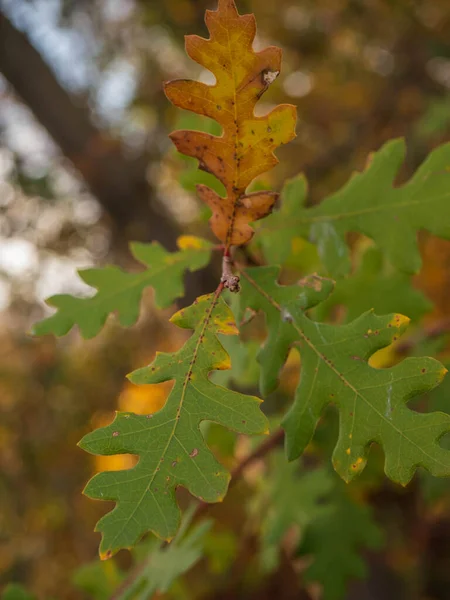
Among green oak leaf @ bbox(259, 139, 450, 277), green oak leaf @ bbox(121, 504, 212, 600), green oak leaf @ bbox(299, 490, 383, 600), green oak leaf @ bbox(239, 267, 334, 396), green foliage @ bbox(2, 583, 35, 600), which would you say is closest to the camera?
green oak leaf @ bbox(239, 267, 334, 396)

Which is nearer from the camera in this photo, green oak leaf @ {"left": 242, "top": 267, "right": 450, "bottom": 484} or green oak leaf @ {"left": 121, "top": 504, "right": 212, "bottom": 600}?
green oak leaf @ {"left": 242, "top": 267, "right": 450, "bottom": 484}

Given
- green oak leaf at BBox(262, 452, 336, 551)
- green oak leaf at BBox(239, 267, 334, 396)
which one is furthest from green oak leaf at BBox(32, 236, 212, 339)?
green oak leaf at BBox(262, 452, 336, 551)

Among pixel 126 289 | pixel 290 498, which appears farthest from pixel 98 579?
pixel 126 289

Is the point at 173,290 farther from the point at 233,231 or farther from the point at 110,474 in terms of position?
the point at 110,474

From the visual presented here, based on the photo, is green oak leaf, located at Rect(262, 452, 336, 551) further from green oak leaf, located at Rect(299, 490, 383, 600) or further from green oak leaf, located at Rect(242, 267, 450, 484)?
green oak leaf, located at Rect(242, 267, 450, 484)

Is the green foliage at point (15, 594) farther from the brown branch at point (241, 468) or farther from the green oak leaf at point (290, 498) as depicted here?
the green oak leaf at point (290, 498)

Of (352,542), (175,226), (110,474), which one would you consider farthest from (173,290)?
(175,226)
